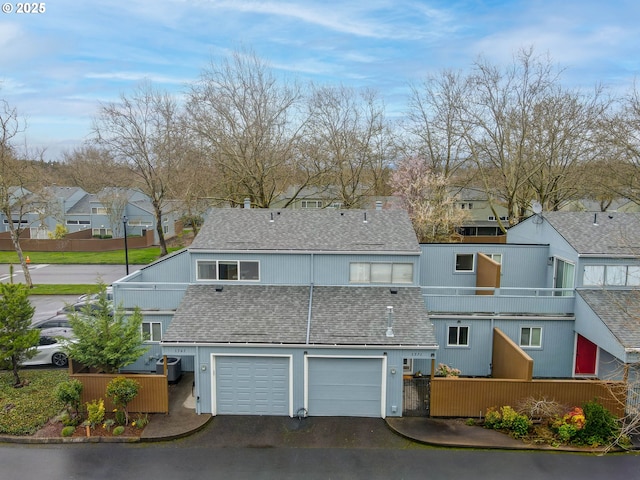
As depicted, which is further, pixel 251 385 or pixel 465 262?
pixel 465 262

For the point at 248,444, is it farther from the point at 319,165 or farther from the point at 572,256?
the point at 319,165

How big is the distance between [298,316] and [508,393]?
23.9 feet

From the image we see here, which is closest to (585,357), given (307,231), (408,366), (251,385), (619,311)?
(619,311)

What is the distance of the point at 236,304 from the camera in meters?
16.9

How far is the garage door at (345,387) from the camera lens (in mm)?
15273

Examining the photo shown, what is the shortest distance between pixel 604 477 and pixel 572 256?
8.80m

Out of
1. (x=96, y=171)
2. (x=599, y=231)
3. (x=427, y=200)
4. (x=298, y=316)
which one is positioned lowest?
(x=298, y=316)

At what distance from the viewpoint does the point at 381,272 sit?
59.2 ft

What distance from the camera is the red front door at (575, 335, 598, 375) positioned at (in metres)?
17.9

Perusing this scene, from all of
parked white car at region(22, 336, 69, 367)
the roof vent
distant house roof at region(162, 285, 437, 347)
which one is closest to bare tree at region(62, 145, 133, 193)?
parked white car at region(22, 336, 69, 367)

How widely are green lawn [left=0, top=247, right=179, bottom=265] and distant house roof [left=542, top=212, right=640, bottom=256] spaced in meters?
34.3

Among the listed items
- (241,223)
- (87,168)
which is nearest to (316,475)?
(241,223)

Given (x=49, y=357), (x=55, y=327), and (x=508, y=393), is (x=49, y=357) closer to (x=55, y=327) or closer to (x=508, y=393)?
(x=55, y=327)

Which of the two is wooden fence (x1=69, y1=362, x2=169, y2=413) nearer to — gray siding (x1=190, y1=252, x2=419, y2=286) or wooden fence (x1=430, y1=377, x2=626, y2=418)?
gray siding (x1=190, y1=252, x2=419, y2=286)
